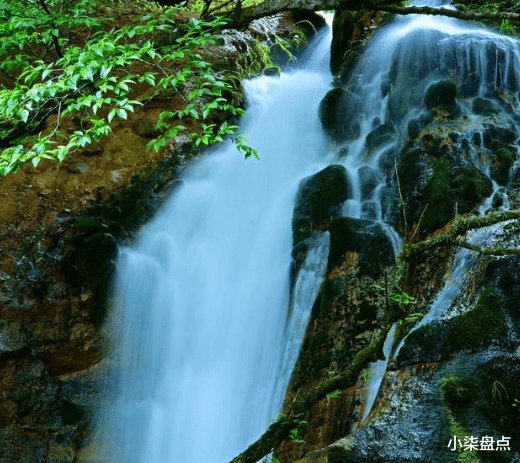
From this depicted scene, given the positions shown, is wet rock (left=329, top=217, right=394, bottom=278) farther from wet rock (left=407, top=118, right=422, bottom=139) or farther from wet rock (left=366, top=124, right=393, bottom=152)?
wet rock (left=366, top=124, right=393, bottom=152)

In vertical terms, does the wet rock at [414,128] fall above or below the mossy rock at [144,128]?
below

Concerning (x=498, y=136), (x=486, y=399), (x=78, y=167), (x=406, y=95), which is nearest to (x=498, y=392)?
(x=486, y=399)

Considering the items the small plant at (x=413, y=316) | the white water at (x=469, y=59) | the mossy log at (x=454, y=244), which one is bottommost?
the small plant at (x=413, y=316)

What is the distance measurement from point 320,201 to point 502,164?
221cm

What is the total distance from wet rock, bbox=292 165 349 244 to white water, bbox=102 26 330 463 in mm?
302

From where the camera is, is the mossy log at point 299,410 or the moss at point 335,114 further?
the moss at point 335,114

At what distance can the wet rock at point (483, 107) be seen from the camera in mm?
7109

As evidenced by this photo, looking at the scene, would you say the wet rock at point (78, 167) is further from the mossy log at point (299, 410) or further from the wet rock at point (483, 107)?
the wet rock at point (483, 107)

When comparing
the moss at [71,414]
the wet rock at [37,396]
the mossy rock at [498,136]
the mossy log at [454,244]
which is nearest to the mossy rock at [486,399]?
the mossy log at [454,244]

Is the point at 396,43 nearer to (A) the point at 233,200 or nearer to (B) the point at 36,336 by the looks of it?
(A) the point at 233,200

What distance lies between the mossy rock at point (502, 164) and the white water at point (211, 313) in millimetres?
2191

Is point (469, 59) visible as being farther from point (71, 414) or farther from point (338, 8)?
point (71, 414)

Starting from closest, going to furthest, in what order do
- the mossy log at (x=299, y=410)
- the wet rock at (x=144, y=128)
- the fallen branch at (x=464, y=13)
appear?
the mossy log at (x=299, y=410)
the fallen branch at (x=464, y=13)
the wet rock at (x=144, y=128)

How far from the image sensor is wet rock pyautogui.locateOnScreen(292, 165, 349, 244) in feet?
21.1
